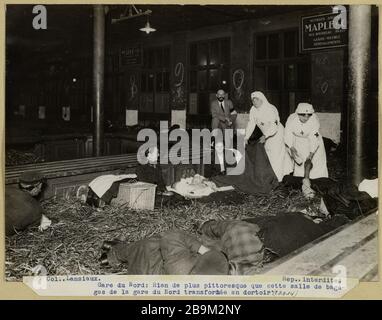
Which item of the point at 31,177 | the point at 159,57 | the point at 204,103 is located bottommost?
the point at 31,177

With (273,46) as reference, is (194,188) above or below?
below

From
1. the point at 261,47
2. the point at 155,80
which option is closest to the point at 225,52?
the point at 261,47

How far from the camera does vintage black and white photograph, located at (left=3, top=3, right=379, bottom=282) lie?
3.25 m

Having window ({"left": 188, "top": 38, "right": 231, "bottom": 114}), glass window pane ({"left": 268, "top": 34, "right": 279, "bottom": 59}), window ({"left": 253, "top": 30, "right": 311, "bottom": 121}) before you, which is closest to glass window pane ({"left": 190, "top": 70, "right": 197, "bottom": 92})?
window ({"left": 188, "top": 38, "right": 231, "bottom": 114})

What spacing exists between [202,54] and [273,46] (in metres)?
2.25

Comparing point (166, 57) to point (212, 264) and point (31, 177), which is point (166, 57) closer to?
Answer: point (31, 177)

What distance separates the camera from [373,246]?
3.12m

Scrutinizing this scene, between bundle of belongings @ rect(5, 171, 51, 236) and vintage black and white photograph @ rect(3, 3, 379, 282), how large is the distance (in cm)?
2

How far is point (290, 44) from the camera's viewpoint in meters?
9.38

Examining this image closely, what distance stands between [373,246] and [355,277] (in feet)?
1.69

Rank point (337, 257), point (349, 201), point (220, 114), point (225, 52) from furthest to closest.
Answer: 1. point (225, 52)
2. point (220, 114)
3. point (349, 201)
4. point (337, 257)

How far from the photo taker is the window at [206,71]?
10.6 metres

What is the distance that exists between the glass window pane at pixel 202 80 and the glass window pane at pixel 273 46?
2.13 metres

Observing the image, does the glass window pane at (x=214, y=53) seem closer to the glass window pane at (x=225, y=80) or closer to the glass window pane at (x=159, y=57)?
the glass window pane at (x=225, y=80)
